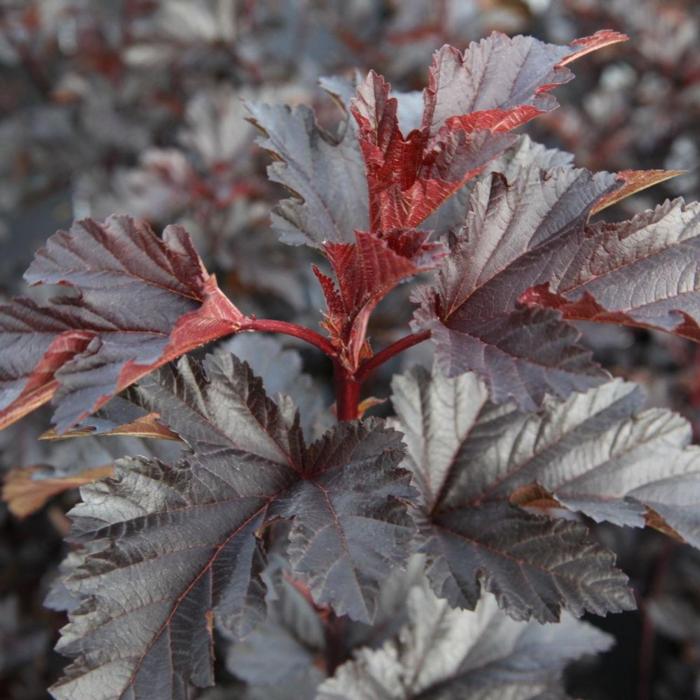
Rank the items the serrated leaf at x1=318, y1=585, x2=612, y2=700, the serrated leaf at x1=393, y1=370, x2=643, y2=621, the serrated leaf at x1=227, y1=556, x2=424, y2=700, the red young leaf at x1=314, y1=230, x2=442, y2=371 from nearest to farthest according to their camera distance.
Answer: the red young leaf at x1=314, y1=230, x2=442, y2=371 → the serrated leaf at x1=393, y1=370, x2=643, y2=621 → the serrated leaf at x1=318, y1=585, x2=612, y2=700 → the serrated leaf at x1=227, y1=556, x2=424, y2=700

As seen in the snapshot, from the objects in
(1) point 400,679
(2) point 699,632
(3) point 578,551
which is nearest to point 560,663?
(1) point 400,679

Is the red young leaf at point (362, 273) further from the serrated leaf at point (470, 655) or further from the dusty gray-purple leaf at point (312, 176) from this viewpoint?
the serrated leaf at point (470, 655)

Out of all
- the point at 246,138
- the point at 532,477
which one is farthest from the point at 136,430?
the point at 246,138

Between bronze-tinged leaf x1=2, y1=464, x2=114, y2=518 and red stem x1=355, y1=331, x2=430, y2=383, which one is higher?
bronze-tinged leaf x1=2, y1=464, x2=114, y2=518

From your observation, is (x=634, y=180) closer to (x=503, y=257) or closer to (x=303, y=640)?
(x=503, y=257)

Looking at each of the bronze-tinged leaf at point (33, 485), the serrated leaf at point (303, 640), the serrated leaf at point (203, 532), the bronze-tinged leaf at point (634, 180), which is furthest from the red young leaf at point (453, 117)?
the serrated leaf at point (303, 640)

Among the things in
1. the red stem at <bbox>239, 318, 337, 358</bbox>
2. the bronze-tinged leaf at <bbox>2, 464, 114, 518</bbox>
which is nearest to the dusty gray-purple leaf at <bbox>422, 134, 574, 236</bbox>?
the red stem at <bbox>239, 318, 337, 358</bbox>

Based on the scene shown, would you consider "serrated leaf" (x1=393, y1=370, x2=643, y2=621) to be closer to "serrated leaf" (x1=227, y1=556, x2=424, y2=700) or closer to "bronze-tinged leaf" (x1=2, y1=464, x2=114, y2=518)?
"serrated leaf" (x1=227, y1=556, x2=424, y2=700)
